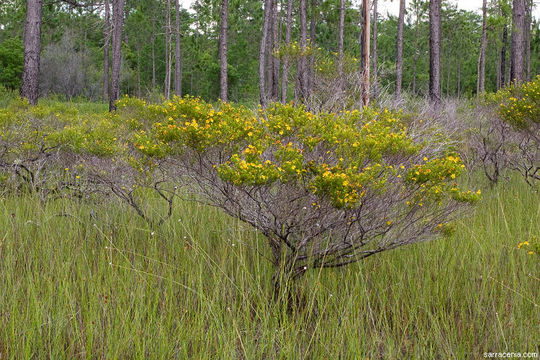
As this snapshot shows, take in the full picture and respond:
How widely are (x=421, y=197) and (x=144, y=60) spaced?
3719 centimetres

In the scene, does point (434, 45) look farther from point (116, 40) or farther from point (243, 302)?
point (243, 302)

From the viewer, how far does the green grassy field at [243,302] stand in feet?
7.85

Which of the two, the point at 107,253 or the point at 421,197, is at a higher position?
the point at 421,197

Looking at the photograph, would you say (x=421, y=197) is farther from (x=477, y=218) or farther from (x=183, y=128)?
(x=477, y=218)

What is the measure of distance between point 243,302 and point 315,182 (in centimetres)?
82

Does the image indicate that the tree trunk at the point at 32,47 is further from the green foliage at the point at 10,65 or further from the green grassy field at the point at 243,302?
the green foliage at the point at 10,65

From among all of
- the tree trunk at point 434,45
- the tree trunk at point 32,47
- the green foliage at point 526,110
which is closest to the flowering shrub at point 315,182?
the green foliage at point 526,110

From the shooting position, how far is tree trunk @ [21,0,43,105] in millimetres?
8961

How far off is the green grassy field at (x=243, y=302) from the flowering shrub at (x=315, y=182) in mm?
256

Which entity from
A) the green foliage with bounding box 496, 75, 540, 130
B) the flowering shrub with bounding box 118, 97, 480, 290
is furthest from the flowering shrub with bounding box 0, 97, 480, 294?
the green foliage with bounding box 496, 75, 540, 130

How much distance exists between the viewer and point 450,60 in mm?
43625

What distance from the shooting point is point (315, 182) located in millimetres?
2850

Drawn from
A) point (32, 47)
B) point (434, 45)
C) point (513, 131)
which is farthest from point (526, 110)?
point (32, 47)

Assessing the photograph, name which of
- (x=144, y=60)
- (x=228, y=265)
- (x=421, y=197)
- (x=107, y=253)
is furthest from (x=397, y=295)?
(x=144, y=60)
